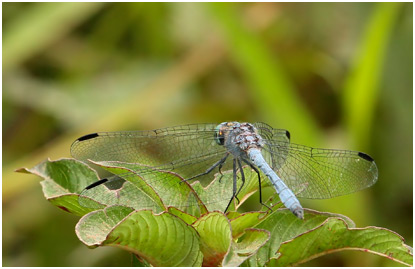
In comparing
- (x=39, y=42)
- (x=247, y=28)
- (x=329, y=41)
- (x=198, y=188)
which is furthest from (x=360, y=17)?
(x=198, y=188)

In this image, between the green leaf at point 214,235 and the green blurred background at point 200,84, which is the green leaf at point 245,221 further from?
the green blurred background at point 200,84

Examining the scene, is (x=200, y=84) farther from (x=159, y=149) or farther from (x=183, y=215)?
(x=183, y=215)

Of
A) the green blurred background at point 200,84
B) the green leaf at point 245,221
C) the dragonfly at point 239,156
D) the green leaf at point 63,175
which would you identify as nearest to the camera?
the green leaf at point 245,221

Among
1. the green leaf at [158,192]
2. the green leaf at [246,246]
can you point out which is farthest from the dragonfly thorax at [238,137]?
the green leaf at [246,246]

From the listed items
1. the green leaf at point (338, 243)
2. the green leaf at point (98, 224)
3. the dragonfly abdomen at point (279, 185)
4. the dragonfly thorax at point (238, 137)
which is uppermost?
the dragonfly thorax at point (238, 137)

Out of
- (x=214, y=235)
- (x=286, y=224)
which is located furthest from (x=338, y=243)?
(x=214, y=235)

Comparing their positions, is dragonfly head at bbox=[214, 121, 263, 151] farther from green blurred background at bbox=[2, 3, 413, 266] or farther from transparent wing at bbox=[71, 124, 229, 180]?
green blurred background at bbox=[2, 3, 413, 266]
